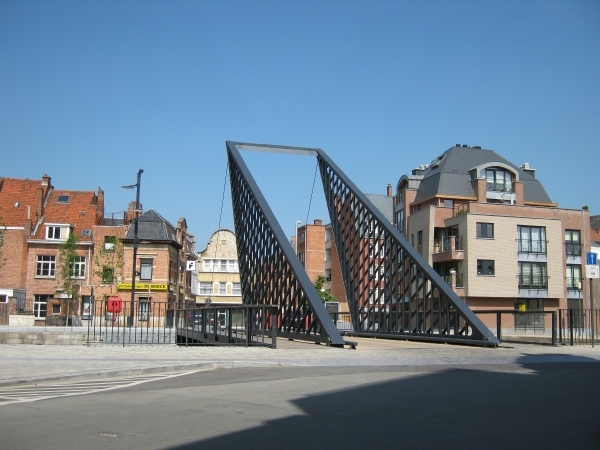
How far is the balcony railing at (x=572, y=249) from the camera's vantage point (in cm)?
5756

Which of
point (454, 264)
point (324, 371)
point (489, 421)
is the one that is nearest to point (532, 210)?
point (454, 264)

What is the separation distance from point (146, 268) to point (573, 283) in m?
35.7

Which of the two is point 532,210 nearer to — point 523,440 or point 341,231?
point 341,231

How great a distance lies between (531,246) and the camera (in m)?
55.0

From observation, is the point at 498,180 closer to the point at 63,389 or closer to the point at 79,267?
the point at 79,267

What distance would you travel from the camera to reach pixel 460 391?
941 centimetres

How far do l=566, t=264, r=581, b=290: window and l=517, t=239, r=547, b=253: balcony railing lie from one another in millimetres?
4094

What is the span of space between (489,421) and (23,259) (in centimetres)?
5333

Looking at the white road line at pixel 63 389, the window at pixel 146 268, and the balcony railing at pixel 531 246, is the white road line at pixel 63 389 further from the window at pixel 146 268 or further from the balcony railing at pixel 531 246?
the balcony railing at pixel 531 246

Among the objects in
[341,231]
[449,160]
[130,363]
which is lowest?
[130,363]

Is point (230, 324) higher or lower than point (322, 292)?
lower

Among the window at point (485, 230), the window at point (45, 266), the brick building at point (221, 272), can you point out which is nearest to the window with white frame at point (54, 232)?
the window at point (45, 266)

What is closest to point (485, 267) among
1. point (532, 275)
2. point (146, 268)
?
point (532, 275)

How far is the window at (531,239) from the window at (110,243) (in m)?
32.2
